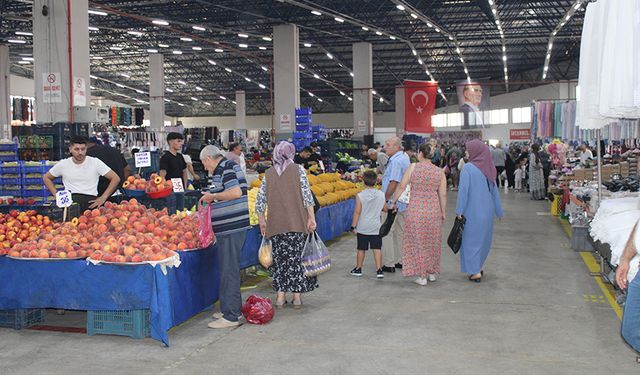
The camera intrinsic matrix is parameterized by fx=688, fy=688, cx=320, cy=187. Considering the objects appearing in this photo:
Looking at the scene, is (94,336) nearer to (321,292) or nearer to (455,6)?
(321,292)

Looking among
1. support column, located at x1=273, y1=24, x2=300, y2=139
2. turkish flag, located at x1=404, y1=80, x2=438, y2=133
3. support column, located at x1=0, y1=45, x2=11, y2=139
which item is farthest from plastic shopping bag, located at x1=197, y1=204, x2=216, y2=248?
support column, located at x1=0, y1=45, x2=11, y2=139

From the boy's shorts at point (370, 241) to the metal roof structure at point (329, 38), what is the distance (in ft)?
45.6

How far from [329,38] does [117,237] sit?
26731mm

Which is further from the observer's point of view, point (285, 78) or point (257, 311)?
point (285, 78)

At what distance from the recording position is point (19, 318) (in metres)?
5.59

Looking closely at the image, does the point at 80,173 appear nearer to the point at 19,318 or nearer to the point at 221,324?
the point at 19,318

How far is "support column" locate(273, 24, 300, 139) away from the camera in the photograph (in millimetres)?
24234

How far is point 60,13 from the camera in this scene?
1392 cm

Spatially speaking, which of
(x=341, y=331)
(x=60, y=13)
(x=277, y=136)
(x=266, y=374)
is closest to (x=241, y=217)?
(x=341, y=331)

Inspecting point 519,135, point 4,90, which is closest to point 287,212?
point 4,90

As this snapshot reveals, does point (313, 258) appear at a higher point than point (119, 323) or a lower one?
higher

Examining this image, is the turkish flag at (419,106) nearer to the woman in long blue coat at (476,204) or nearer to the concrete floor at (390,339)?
the woman in long blue coat at (476,204)

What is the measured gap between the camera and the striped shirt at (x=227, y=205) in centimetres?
558

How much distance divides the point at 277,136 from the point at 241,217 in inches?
713
